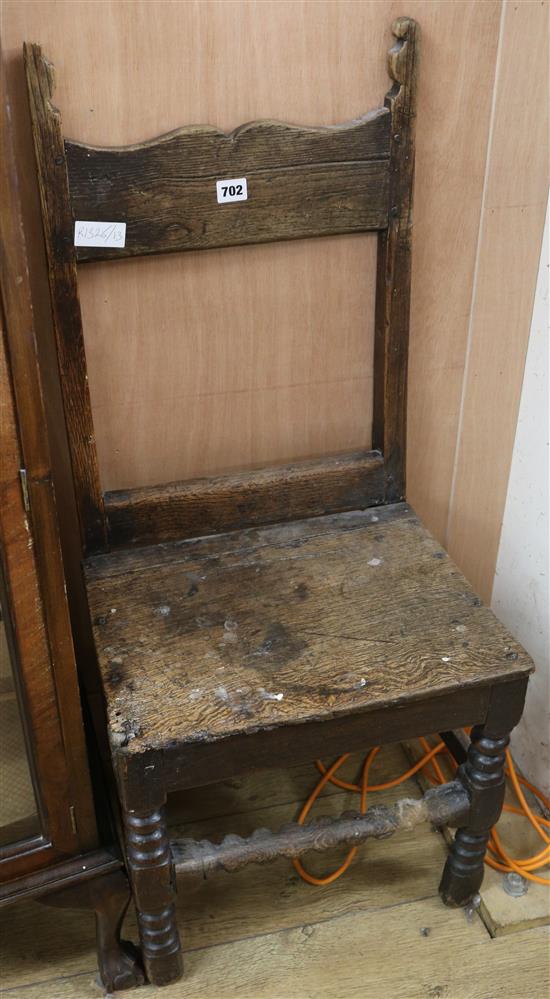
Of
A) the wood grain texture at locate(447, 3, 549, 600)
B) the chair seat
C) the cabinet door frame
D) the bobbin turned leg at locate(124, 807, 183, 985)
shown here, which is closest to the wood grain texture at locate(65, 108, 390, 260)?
the wood grain texture at locate(447, 3, 549, 600)

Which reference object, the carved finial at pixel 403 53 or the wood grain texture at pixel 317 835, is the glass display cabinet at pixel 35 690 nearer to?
the wood grain texture at pixel 317 835

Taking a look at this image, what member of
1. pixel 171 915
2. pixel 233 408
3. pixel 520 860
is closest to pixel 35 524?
pixel 233 408

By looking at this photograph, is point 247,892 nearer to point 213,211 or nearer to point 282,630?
point 282,630

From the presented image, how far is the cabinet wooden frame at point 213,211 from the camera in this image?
126 cm

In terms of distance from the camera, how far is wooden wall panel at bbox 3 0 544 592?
1.26m

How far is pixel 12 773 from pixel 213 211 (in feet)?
2.65

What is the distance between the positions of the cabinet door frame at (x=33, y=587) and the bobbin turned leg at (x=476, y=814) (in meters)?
0.55

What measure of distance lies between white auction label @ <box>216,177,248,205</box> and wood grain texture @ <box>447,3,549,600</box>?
15.5 inches

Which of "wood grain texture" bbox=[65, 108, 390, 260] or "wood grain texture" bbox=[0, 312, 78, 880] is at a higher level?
"wood grain texture" bbox=[65, 108, 390, 260]

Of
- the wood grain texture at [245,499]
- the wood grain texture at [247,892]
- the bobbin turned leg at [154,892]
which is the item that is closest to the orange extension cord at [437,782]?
the wood grain texture at [247,892]

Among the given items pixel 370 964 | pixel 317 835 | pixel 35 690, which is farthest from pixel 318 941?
pixel 35 690

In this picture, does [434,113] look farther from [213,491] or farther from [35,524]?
[35,524]

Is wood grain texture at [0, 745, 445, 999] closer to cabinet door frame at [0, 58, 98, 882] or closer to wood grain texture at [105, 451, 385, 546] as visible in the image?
cabinet door frame at [0, 58, 98, 882]

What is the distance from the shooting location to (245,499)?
1518 mm
